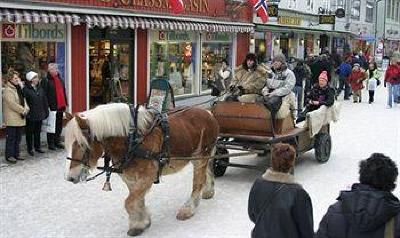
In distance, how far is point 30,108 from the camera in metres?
10.3

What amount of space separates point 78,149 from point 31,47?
6.95 meters

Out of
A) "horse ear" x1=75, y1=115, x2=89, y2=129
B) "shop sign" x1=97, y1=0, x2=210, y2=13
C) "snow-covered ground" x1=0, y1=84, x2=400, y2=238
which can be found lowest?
"snow-covered ground" x1=0, y1=84, x2=400, y2=238

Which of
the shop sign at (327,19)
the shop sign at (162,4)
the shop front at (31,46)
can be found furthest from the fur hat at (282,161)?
the shop sign at (327,19)

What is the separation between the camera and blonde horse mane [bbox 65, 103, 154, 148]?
5.93m

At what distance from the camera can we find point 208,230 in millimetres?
6672

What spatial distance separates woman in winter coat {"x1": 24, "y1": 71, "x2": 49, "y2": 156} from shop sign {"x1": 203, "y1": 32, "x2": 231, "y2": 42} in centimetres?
1001

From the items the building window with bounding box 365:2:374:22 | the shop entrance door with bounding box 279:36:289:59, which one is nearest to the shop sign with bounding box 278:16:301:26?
the shop entrance door with bounding box 279:36:289:59

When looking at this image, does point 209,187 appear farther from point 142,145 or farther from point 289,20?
point 289,20

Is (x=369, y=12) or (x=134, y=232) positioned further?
(x=369, y=12)

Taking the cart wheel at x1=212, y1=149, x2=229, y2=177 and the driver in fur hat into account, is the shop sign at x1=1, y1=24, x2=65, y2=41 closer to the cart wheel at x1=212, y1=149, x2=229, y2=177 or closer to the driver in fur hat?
the driver in fur hat

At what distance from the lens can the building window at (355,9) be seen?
134 feet

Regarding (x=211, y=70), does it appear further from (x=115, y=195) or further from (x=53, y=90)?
(x=115, y=195)

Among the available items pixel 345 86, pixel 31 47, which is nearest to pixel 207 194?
pixel 31 47

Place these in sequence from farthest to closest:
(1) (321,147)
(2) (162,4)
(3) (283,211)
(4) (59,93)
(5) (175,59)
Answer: (5) (175,59) → (2) (162,4) → (4) (59,93) → (1) (321,147) → (3) (283,211)
